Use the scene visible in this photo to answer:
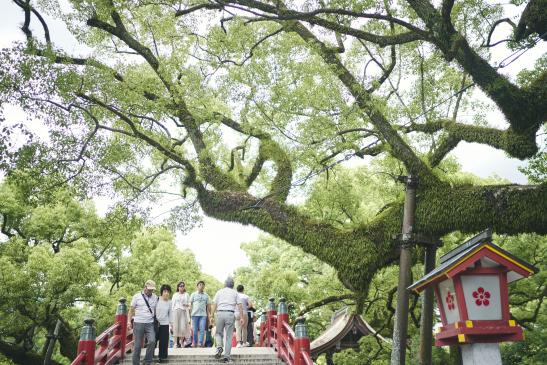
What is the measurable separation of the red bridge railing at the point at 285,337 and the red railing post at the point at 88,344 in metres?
3.09

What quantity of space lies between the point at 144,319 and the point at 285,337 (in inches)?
101

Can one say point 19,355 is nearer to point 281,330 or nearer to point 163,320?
point 163,320

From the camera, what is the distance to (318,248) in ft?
31.1

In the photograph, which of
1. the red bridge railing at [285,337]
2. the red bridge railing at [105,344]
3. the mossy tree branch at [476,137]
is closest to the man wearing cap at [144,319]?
the red bridge railing at [105,344]

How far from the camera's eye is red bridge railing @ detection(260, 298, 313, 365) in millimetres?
7578

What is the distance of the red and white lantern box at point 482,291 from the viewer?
556cm

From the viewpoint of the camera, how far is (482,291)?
229 inches

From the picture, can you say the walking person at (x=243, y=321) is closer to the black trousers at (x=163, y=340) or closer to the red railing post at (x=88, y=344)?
the black trousers at (x=163, y=340)

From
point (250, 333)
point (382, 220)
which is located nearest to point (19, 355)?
point (250, 333)

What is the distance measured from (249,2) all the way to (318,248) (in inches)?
184

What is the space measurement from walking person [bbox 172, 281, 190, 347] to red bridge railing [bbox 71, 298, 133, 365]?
1.22m

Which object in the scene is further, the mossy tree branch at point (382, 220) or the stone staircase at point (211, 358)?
the stone staircase at point (211, 358)

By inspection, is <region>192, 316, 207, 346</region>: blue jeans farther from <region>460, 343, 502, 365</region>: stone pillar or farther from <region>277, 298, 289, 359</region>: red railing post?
<region>460, 343, 502, 365</region>: stone pillar

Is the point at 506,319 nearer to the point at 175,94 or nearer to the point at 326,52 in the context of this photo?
the point at 326,52
